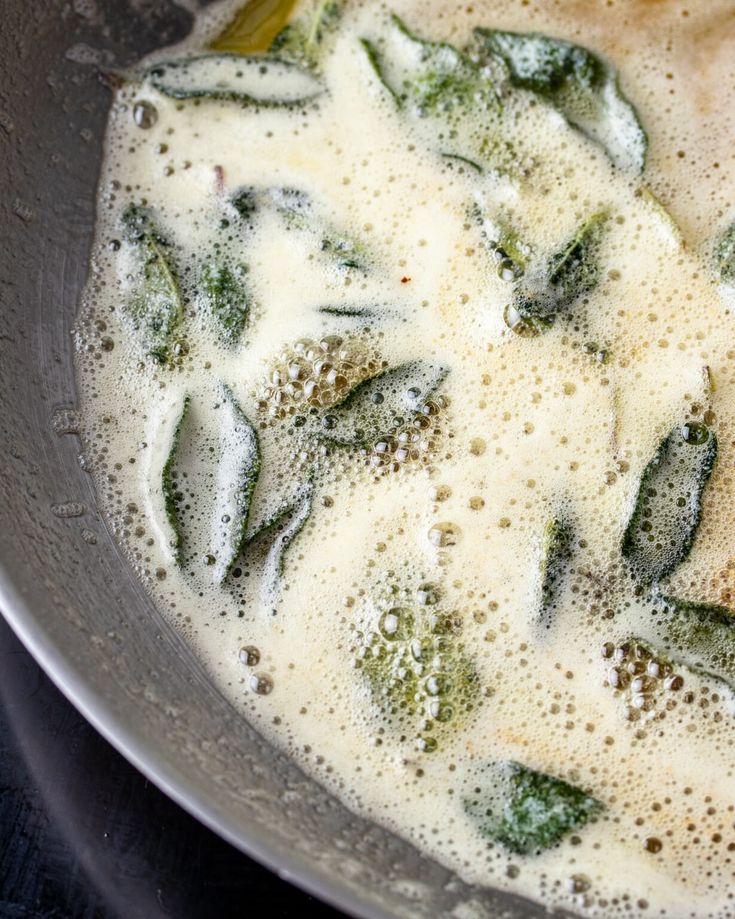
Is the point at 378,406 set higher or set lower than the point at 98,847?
higher

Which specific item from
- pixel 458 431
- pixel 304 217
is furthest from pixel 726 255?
pixel 304 217

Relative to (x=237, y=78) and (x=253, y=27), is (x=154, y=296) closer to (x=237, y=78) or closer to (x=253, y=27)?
(x=237, y=78)

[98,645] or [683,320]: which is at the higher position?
[683,320]

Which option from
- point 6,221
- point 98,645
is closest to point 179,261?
point 6,221

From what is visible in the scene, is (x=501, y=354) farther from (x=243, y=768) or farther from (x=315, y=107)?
(x=243, y=768)

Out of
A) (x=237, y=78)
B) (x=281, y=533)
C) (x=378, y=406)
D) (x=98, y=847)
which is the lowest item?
(x=98, y=847)

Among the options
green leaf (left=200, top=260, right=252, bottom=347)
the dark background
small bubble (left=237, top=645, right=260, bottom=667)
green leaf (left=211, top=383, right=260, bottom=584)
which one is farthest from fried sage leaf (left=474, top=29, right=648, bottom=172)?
the dark background
